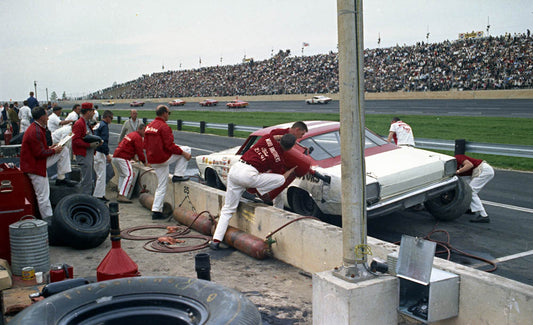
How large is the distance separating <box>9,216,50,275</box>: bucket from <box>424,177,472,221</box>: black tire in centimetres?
559

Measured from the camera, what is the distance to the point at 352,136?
3809 millimetres

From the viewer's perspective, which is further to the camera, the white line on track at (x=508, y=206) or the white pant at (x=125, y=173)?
the white pant at (x=125, y=173)

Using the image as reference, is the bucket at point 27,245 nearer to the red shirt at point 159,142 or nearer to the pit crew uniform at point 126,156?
the red shirt at point 159,142

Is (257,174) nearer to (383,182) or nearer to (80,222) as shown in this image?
(383,182)

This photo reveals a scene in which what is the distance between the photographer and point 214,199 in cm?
→ 796

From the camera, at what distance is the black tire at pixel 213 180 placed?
955cm

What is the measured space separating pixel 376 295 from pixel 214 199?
14.9 ft

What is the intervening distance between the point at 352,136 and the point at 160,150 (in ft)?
17.9

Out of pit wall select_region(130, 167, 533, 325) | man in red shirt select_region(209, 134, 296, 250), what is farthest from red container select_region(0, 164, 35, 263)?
pit wall select_region(130, 167, 533, 325)

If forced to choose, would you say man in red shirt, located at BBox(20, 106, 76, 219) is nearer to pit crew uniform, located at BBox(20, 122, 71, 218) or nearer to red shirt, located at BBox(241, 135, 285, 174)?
pit crew uniform, located at BBox(20, 122, 71, 218)

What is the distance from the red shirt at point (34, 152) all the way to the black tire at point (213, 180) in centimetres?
323

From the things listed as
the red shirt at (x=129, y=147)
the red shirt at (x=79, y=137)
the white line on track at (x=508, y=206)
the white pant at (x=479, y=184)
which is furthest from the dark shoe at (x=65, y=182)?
the white line on track at (x=508, y=206)

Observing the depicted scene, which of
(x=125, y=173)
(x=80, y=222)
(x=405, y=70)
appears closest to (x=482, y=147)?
(x=125, y=173)

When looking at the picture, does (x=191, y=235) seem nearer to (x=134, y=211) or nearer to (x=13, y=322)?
(x=134, y=211)
